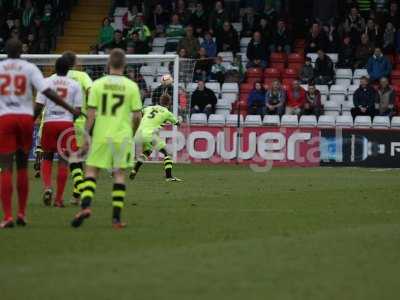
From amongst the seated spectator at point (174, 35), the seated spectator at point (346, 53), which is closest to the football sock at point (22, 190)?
the seated spectator at point (346, 53)

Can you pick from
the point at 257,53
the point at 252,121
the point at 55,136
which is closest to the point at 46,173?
the point at 55,136

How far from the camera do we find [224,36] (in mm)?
33812

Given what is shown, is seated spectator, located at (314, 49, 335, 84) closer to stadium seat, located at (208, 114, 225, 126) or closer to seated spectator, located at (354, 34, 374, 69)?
seated spectator, located at (354, 34, 374, 69)

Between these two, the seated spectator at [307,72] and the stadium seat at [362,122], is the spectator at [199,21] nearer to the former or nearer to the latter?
the seated spectator at [307,72]

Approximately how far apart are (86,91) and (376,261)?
7.66 metres

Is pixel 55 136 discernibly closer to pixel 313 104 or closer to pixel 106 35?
→ pixel 313 104

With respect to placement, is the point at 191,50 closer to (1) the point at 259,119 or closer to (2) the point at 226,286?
(1) the point at 259,119

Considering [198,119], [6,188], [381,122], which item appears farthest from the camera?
[198,119]

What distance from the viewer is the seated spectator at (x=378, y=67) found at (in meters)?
31.7

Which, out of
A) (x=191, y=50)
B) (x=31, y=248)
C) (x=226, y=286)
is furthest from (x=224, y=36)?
(x=226, y=286)

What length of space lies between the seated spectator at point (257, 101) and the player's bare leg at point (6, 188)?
58.9 ft

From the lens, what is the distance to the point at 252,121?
30.7 metres

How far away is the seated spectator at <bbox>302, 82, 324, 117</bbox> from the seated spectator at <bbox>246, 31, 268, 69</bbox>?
227 cm

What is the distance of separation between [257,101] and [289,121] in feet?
4.65
